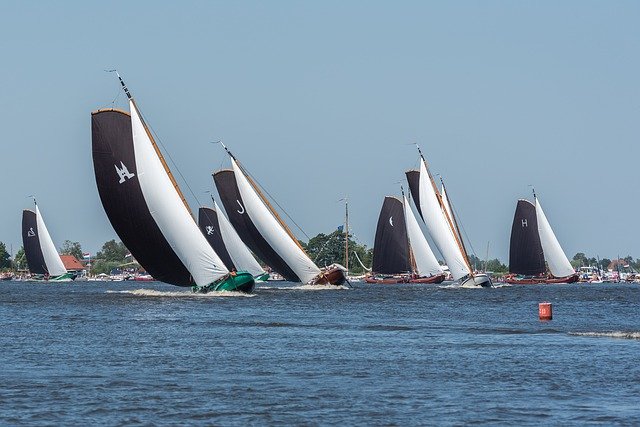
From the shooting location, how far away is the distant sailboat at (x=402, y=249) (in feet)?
456

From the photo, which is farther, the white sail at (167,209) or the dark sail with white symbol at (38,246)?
the dark sail with white symbol at (38,246)

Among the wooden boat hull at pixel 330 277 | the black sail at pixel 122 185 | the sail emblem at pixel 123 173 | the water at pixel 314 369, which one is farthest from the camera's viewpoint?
the wooden boat hull at pixel 330 277

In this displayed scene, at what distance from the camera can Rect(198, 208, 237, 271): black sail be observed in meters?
130

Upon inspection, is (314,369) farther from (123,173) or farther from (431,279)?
(431,279)

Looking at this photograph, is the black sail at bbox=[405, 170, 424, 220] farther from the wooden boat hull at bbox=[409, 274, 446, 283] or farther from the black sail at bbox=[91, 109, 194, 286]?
the black sail at bbox=[91, 109, 194, 286]

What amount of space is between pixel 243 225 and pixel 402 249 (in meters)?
43.0

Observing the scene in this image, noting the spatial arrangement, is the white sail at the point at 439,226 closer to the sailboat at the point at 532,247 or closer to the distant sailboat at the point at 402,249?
the distant sailboat at the point at 402,249

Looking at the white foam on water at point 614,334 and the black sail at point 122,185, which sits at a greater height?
the black sail at point 122,185

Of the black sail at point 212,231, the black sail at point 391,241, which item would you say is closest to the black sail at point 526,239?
the black sail at point 391,241

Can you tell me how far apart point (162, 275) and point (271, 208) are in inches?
748

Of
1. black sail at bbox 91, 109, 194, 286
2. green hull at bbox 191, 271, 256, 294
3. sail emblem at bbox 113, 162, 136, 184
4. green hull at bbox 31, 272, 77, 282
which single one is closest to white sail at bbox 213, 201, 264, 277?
green hull at bbox 191, 271, 256, 294

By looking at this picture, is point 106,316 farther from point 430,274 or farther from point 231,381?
point 430,274

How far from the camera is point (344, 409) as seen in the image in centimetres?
2767

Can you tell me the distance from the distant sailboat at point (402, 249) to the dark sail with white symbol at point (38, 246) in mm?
43407
